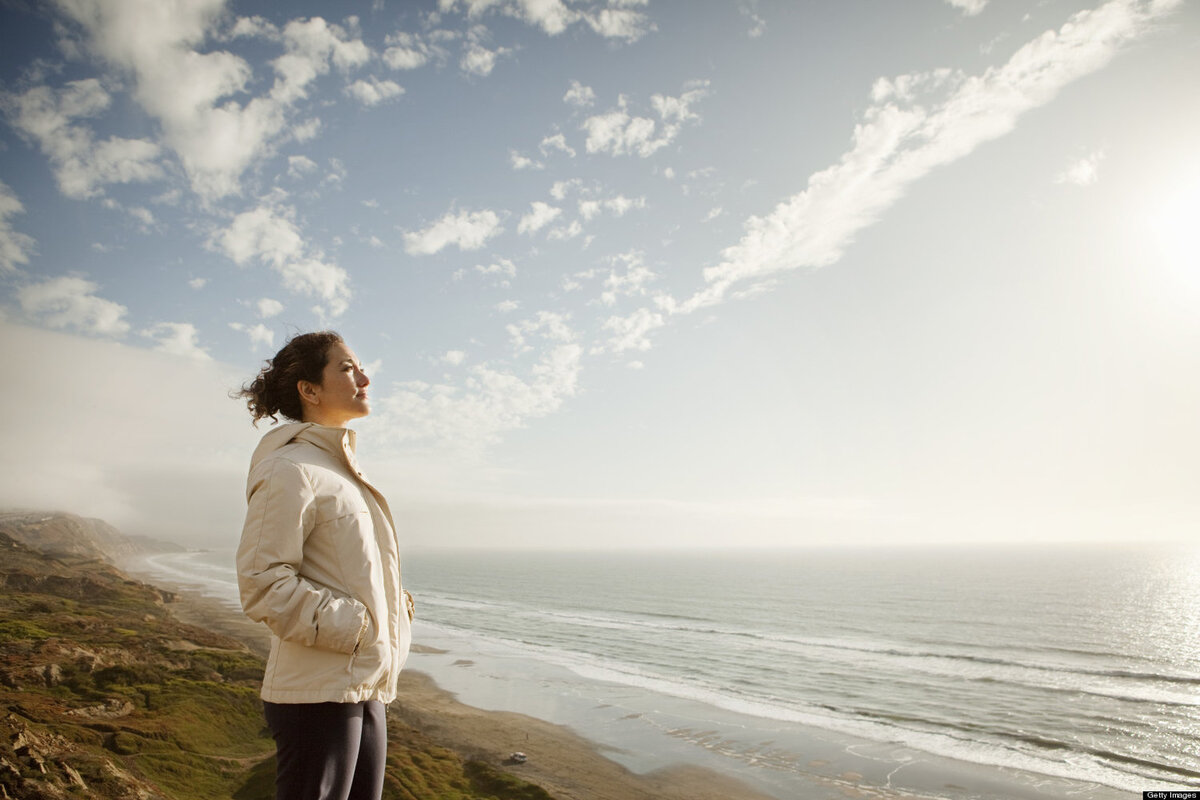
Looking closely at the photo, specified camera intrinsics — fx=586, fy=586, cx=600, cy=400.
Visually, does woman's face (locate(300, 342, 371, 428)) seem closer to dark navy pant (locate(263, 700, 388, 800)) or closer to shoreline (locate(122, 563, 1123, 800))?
dark navy pant (locate(263, 700, 388, 800))

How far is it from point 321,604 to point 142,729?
1246 centimetres

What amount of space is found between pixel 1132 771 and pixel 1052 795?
3.77m

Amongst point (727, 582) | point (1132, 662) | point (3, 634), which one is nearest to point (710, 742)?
point (3, 634)

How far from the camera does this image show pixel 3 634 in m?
15.9

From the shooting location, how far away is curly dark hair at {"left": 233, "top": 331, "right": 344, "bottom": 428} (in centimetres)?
227

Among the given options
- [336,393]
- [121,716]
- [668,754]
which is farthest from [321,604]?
[668,754]

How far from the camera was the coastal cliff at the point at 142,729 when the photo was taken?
23.4 ft

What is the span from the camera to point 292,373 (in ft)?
7.43

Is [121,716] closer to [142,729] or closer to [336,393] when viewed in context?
[142,729]

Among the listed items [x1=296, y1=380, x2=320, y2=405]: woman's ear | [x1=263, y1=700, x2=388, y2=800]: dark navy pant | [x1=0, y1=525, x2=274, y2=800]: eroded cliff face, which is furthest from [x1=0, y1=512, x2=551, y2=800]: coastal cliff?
[x1=296, y1=380, x2=320, y2=405]: woman's ear

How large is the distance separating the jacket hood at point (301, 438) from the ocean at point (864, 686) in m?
16.8

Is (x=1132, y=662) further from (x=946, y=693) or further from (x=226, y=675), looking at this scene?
(x=226, y=675)

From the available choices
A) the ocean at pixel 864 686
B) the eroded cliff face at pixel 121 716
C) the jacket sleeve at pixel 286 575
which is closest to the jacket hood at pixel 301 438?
the jacket sleeve at pixel 286 575

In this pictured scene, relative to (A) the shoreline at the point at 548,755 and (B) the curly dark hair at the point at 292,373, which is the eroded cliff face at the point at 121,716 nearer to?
(A) the shoreline at the point at 548,755
